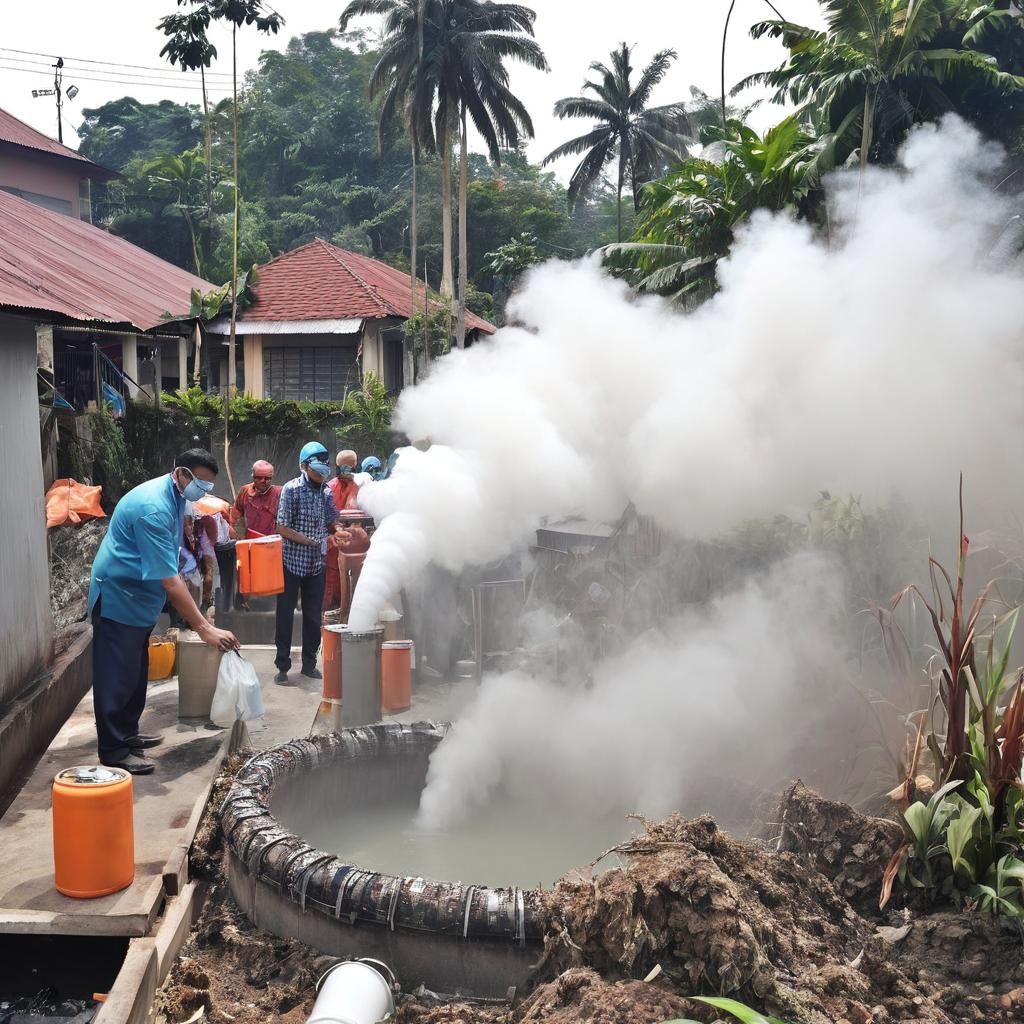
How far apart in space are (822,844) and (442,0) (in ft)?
87.4

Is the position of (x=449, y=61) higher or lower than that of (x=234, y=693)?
higher

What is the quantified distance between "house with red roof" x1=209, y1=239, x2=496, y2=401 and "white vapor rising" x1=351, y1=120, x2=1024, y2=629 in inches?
613

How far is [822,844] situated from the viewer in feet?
15.1

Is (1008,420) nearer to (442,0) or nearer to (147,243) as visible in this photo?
(442,0)

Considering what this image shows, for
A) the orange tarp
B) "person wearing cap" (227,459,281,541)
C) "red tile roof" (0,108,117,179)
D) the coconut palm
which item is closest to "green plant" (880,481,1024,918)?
"person wearing cap" (227,459,281,541)

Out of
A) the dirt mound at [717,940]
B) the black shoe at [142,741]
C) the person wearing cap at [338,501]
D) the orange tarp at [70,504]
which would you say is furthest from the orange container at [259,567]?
the dirt mound at [717,940]

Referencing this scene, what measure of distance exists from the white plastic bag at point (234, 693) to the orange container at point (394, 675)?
1275 mm

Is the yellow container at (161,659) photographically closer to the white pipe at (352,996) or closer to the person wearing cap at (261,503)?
the person wearing cap at (261,503)

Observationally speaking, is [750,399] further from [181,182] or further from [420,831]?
[181,182]

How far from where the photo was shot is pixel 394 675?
7.32 m

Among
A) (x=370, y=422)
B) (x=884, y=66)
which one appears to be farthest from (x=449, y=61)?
(x=884, y=66)

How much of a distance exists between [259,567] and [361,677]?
1.57m

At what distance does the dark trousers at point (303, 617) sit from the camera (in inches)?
316

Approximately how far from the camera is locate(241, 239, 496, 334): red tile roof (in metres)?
23.6
